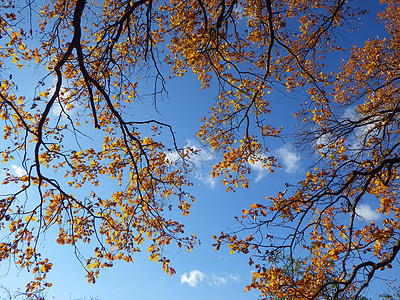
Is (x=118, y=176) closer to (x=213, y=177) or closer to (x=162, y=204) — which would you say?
(x=162, y=204)

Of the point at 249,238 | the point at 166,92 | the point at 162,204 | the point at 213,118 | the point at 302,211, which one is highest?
the point at 213,118

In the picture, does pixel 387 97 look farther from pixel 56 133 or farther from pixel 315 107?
pixel 56 133

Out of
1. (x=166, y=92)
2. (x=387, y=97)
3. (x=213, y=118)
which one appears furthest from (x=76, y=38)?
(x=387, y=97)

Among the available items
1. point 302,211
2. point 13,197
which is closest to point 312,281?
point 302,211

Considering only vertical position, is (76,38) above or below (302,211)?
above

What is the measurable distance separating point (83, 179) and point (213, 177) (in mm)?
4067

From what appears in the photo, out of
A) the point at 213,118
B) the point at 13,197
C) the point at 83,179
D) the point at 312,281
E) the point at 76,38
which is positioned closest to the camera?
the point at 76,38

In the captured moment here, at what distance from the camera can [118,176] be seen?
7410 millimetres

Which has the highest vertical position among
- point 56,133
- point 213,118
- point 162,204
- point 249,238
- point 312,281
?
point 213,118

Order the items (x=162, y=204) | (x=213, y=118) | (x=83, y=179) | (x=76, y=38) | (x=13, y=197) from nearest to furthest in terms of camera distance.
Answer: (x=76, y=38)
(x=13, y=197)
(x=162, y=204)
(x=83, y=179)
(x=213, y=118)

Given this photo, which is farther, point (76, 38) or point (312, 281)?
point (312, 281)

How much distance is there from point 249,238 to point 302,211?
3.97 feet

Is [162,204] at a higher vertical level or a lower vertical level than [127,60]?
lower

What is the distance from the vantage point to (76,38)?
12.1 feet
